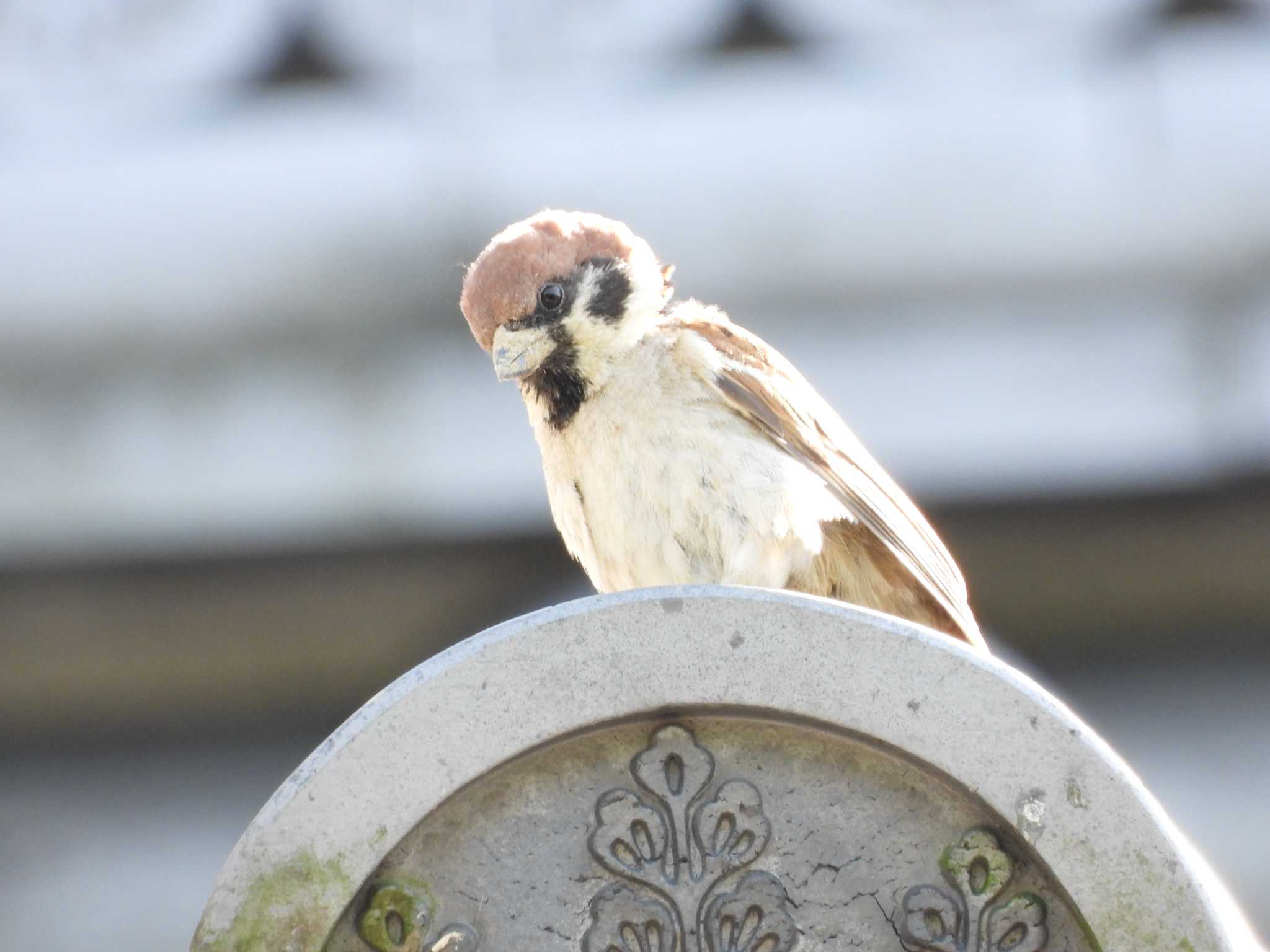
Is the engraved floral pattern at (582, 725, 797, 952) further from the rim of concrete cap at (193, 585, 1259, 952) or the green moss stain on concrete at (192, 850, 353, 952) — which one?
the green moss stain on concrete at (192, 850, 353, 952)

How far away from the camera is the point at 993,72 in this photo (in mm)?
5133

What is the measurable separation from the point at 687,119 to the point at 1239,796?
9.57 ft

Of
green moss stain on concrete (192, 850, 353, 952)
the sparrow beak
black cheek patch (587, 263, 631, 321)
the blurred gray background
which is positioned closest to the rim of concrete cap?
green moss stain on concrete (192, 850, 353, 952)

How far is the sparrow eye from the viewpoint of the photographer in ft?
8.90

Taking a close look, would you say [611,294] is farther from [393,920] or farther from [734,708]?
[393,920]

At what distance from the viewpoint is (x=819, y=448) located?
9.41 feet

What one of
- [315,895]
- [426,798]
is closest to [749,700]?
[426,798]

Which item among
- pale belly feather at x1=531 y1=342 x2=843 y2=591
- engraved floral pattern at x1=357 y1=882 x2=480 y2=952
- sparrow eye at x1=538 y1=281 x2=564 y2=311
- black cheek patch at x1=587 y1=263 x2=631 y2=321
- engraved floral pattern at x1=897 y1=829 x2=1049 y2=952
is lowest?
engraved floral pattern at x1=897 y1=829 x2=1049 y2=952

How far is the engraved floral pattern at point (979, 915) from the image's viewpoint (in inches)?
77.7

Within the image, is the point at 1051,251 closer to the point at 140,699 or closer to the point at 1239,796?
the point at 1239,796

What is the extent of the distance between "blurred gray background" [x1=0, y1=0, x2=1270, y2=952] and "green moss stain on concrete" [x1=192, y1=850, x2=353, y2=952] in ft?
10.9

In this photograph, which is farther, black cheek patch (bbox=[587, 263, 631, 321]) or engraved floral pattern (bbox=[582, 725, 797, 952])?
black cheek patch (bbox=[587, 263, 631, 321])

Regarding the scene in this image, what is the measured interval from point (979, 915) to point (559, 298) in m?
1.27

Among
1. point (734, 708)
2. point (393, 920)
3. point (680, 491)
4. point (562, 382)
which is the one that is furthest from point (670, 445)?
point (393, 920)
